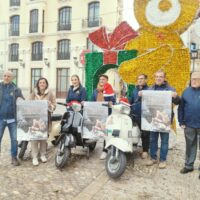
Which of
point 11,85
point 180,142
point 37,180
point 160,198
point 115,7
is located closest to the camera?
point 160,198

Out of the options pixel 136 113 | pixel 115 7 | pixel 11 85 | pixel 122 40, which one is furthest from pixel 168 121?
pixel 115 7

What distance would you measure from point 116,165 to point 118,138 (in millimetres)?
429

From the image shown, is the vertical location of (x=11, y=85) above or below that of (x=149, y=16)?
below

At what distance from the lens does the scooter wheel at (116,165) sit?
486 cm

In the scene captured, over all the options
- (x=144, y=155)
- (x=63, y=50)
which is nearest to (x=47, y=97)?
(x=144, y=155)

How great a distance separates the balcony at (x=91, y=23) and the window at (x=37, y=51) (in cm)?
486

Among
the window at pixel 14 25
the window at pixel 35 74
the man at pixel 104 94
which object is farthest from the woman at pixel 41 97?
the window at pixel 14 25

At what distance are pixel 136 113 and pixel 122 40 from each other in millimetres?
2745

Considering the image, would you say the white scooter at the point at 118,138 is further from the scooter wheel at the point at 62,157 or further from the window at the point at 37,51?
the window at the point at 37,51

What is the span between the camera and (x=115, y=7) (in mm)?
26422

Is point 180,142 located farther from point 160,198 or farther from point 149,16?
point 160,198

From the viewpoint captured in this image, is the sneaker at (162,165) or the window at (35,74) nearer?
the sneaker at (162,165)

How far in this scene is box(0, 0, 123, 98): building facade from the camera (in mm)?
27406

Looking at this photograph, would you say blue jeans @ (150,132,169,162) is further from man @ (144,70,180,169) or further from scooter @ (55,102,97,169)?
scooter @ (55,102,97,169)
